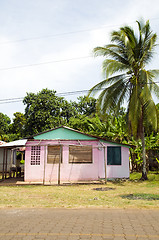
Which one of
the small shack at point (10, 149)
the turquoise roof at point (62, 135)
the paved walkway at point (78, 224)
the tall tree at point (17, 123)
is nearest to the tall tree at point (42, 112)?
the small shack at point (10, 149)

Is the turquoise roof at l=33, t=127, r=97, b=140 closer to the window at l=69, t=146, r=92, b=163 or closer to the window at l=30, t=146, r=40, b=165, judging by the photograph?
the window at l=69, t=146, r=92, b=163

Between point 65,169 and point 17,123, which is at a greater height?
point 17,123

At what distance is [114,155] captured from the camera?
16.6 m

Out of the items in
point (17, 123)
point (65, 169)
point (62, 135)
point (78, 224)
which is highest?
point (17, 123)

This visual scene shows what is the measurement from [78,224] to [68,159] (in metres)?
9.90

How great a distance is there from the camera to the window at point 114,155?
16.5 meters

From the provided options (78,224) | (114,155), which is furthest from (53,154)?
(78,224)

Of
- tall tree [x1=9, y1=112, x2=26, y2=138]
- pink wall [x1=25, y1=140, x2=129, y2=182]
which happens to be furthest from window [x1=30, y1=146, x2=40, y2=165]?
tall tree [x1=9, y1=112, x2=26, y2=138]

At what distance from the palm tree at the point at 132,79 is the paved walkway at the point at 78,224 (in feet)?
28.4

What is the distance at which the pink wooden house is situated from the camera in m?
15.8

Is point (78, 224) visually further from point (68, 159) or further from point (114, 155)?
point (114, 155)

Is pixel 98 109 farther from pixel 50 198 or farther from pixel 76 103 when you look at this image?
pixel 76 103

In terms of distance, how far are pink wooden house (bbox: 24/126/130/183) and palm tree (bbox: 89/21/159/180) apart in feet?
6.99

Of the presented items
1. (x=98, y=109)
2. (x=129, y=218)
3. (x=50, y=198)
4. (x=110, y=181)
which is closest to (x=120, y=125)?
(x=98, y=109)
